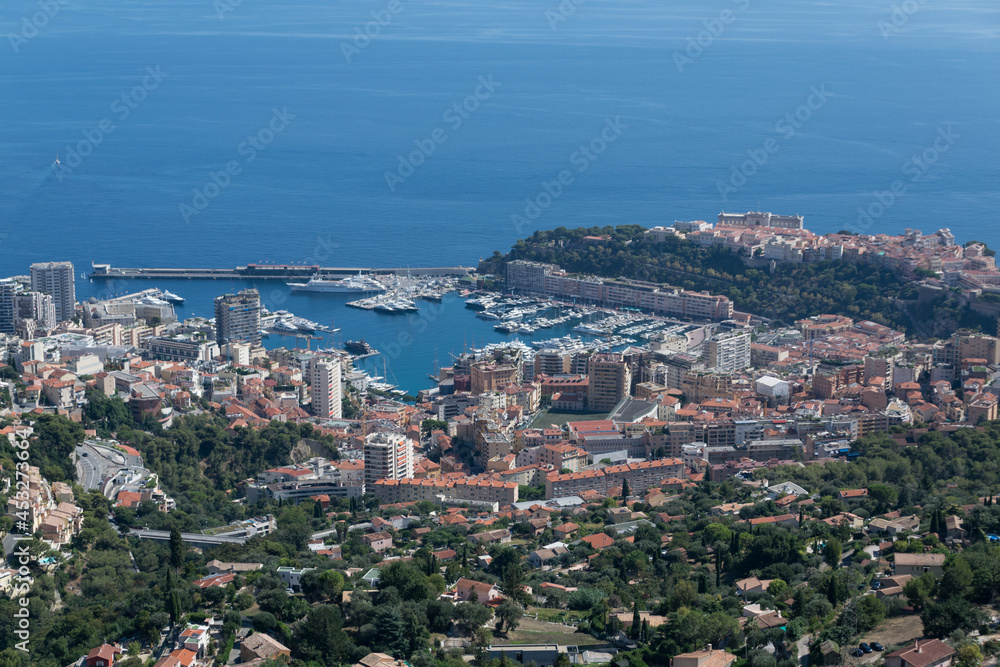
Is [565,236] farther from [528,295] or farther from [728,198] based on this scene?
[728,198]

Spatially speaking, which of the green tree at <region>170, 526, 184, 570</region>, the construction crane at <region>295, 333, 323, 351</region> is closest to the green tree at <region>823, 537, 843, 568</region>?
the green tree at <region>170, 526, 184, 570</region>

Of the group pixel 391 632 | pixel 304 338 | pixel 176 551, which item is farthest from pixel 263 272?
pixel 391 632

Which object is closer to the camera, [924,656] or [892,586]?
[924,656]

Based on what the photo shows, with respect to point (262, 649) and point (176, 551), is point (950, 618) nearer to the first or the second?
point (262, 649)

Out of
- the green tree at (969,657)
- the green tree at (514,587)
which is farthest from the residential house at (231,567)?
the green tree at (969,657)

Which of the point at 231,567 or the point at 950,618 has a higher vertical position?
the point at 231,567
